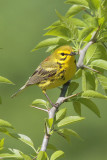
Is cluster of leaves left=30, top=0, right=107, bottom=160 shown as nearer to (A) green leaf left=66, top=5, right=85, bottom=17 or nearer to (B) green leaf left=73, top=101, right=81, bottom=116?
(B) green leaf left=73, top=101, right=81, bottom=116

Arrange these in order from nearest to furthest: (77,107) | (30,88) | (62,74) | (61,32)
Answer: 1. (77,107)
2. (61,32)
3. (62,74)
4. (30,88)

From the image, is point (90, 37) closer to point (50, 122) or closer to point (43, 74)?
point (50, 122)

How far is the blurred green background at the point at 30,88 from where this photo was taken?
10047 millimetres

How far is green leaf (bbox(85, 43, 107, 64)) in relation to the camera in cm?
348

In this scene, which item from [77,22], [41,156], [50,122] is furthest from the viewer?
[77,22]

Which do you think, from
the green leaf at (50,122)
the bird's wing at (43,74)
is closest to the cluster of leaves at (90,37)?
the green leaf at (50,122)

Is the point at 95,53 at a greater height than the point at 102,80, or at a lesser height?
greater

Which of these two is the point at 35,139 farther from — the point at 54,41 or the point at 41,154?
the point at 41,154

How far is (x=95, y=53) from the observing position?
3514 millimetres

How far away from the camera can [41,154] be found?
2.64 m

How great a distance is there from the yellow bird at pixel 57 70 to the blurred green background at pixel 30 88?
538cm

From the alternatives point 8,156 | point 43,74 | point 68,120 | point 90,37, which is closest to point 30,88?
point 43,74

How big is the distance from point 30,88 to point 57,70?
7697 mm

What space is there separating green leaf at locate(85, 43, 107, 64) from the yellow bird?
38 cm
